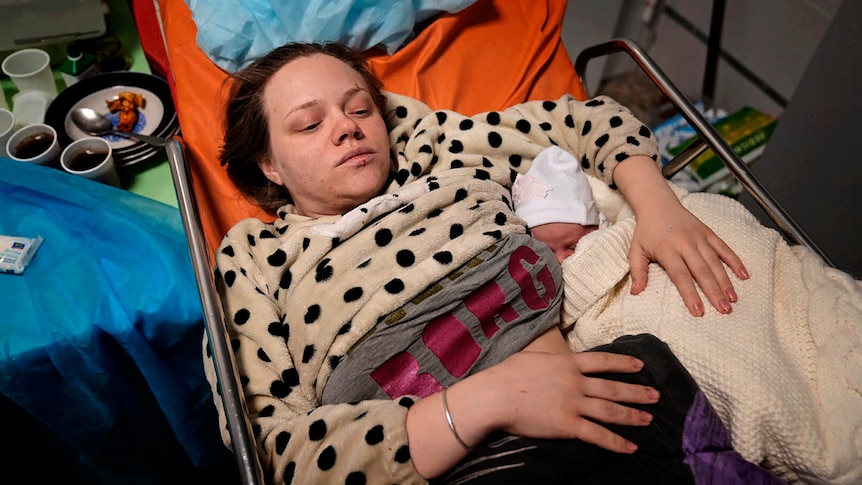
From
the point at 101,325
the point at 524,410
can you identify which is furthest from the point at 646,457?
the point at 101,325

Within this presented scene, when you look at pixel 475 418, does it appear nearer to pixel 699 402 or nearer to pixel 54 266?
pixel 699 402

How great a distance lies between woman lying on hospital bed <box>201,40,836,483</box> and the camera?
Answer: 0.90 meters

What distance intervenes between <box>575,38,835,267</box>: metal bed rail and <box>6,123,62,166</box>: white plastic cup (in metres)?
1.43

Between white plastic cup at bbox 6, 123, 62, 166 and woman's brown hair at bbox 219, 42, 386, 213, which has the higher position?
woman's brown hair at bbox 219, 42, 386, 213

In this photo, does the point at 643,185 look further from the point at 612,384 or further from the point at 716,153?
the point at 612,384

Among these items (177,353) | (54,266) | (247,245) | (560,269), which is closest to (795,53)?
(560,269)

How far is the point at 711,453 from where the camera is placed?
0.90 meters

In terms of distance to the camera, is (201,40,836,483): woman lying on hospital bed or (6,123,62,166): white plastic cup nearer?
(201,40,836,483): woman lying on hospital bed

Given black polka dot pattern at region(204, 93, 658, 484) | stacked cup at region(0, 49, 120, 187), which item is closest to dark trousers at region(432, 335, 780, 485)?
black polka dot pattern at region(204, 93, 658, 484)

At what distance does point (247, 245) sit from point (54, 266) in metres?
0.46

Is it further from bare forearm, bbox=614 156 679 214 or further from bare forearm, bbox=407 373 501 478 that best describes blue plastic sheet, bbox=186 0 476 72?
bare forearm, bbox=407 373 501 478

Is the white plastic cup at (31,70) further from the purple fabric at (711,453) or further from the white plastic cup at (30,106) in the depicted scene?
the purple fabric at (711,453)

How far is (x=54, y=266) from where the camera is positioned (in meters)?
1.29

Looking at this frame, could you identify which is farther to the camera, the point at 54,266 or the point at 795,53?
the point at 795,53
